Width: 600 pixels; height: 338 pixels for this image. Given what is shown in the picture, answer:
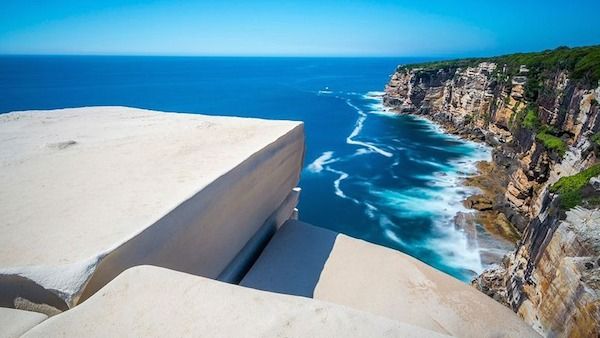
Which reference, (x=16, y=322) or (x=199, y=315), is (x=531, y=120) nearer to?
(x=199, y=315)

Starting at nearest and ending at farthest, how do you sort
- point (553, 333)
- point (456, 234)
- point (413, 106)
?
1. point (553, 333)
2. point (456, 234)
3. point (413, 106)

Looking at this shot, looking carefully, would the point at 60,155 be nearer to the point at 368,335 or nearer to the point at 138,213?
the point at 138,213

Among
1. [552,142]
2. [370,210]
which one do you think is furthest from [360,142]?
[552,142]

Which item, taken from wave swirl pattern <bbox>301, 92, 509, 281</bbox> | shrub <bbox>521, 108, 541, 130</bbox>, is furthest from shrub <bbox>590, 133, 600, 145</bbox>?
shrub <bbox>521, 108, 541, 130</bbox>

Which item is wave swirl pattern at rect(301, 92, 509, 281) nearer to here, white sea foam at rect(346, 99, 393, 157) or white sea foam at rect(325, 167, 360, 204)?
white sea foam at rect(325, 167, 360, 204)

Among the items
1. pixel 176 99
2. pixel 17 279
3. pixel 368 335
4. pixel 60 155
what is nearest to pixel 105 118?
pixel 60 155

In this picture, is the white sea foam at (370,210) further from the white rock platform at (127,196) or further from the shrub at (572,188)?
the white rock platform at (127,196)

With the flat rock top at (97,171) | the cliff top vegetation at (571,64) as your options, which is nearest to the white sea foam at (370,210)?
the cliff top vegetation at (571,64)
